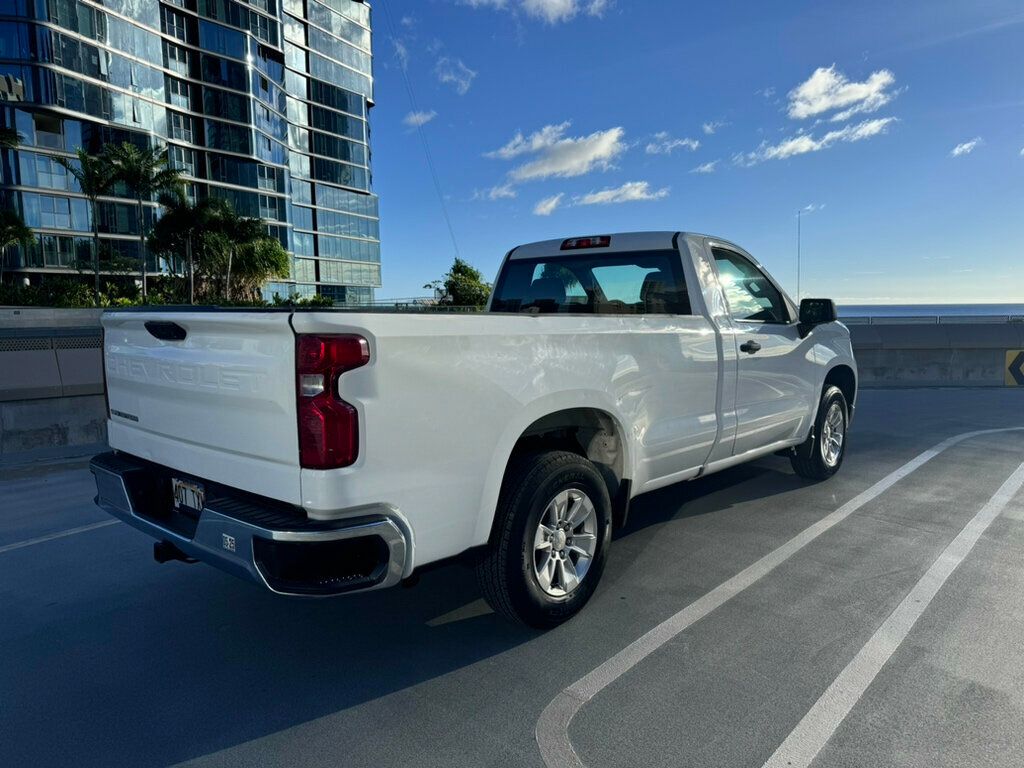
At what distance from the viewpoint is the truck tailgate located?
2373mm

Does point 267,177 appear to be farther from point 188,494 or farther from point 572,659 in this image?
point 572,659

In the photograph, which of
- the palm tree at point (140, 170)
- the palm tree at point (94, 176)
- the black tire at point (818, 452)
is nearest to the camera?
the black tire at point (818, 452)

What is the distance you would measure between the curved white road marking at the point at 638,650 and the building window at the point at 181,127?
2155 inches

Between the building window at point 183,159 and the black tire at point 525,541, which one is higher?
the building window at point 183,159

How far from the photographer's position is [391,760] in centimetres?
228

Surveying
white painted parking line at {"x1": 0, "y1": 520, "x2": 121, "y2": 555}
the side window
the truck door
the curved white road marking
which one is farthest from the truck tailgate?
the side window

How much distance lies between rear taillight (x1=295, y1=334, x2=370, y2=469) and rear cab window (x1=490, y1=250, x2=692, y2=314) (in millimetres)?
2336

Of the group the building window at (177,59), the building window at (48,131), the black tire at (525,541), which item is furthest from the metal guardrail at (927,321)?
the building window at (177,59)

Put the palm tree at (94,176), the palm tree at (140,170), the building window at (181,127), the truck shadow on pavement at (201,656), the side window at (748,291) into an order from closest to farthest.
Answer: the truck shadow on pavement at (201,656), the side window at (748,291), the palm tree at (94,176), the palm tree at (140,170), the building window at (181,127)

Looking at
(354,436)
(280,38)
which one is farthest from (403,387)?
(280,38)

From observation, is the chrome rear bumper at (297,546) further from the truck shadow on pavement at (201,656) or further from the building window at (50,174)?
the building window at (50,174)

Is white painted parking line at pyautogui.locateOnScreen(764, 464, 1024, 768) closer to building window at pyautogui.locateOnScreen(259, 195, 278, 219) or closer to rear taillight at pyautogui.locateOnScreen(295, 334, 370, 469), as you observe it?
rear taillight at pyautogui.locateOnScreen(295, 334, 370, 469)

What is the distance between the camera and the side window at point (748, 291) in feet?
15.0

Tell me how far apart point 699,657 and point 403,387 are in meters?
1.75
